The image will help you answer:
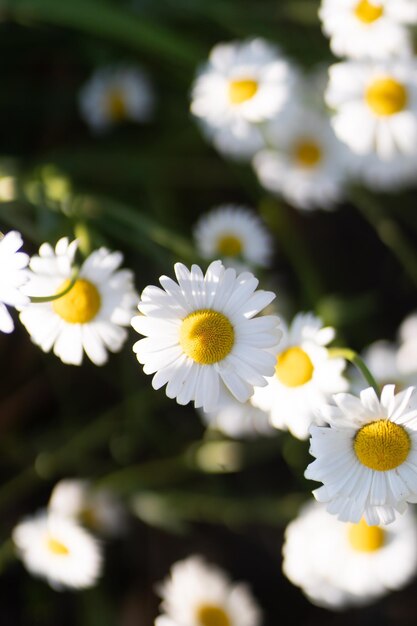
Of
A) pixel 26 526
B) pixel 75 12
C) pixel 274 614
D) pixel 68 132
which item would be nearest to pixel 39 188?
pixel 75 12

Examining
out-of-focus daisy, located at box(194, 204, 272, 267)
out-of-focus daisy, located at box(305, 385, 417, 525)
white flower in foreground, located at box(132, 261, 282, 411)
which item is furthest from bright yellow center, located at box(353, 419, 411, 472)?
out-of-focus daisy, located at box(194, 204, 272, 267)

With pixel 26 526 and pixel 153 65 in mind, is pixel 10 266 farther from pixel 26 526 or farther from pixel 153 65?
pixel 153 65

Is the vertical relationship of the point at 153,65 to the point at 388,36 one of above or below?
above

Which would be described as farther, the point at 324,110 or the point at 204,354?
the point at 324,110

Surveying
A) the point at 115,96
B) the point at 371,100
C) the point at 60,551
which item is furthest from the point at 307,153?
the point at 60,551

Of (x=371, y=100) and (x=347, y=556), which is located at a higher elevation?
(x=371, y=100)

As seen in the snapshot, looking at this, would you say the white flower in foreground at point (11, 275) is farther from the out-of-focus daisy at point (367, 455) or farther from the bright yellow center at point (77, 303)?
the out-of-focus daisy at point (367, 455)

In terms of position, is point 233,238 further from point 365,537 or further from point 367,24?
point 365,537
